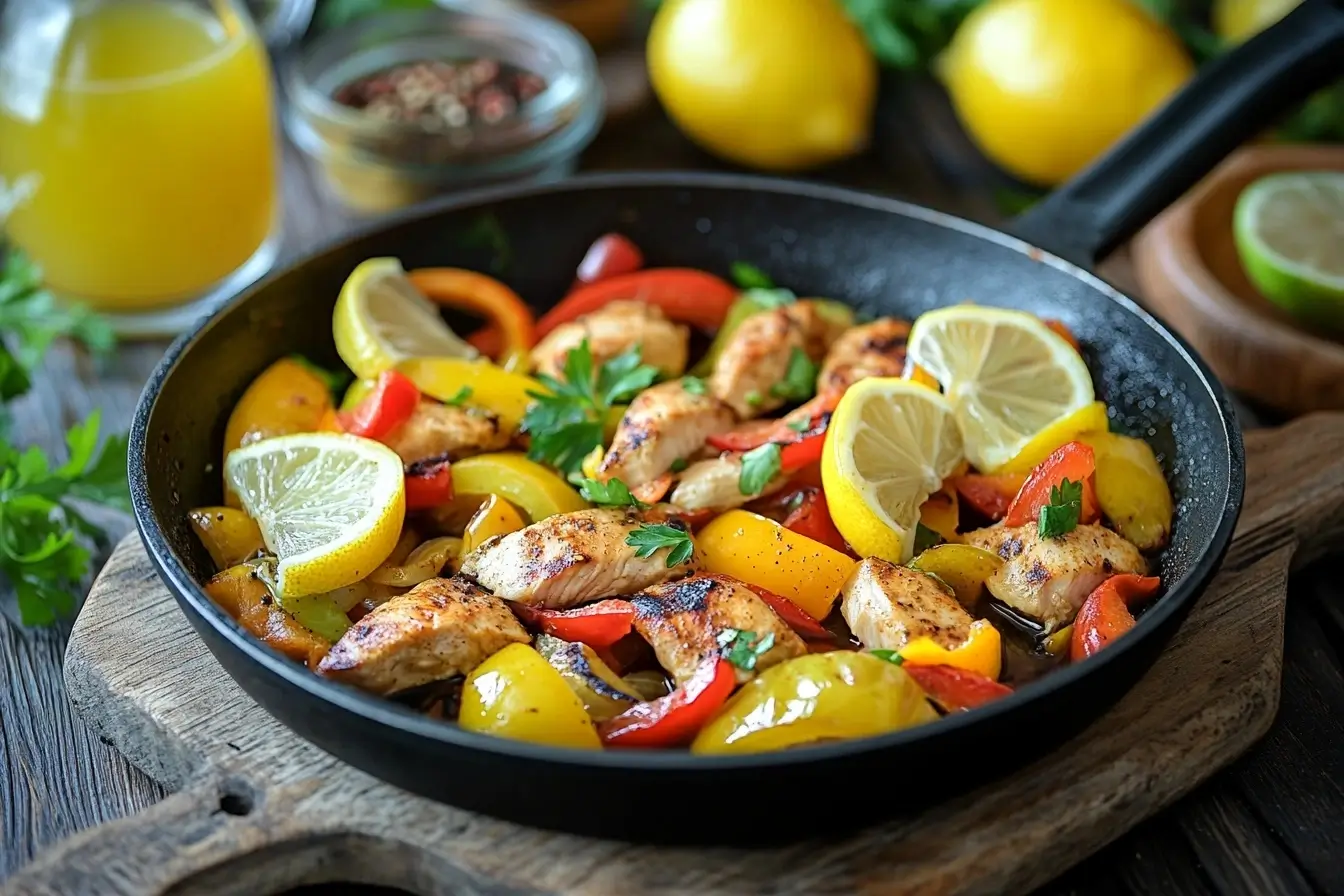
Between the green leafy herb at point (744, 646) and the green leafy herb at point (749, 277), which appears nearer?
the green leafy herb at point (744, 646)

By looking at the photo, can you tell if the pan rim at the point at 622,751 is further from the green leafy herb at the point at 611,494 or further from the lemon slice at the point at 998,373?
the green leafy herb at the point at 611,494

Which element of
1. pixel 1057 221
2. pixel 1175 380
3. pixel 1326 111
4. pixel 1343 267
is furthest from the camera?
pixel 1326 111

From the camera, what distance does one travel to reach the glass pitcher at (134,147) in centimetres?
346

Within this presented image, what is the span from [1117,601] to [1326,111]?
2.69 metres

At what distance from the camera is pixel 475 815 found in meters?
2.14

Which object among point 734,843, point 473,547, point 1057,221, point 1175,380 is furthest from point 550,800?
point 1057,221

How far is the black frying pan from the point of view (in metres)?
1.92

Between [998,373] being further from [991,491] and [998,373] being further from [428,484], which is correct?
[428,484]

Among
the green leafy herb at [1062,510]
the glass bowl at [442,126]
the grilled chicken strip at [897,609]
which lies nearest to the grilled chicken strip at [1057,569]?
the green leafy herb at [1062,510]

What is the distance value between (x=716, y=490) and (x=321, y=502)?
29.5 inches

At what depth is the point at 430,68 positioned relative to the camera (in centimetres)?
436

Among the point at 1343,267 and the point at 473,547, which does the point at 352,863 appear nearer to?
the point at 473,547

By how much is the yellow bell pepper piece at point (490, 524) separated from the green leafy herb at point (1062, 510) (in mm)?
997

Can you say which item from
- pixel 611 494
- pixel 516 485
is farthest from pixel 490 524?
pixel 611 494
